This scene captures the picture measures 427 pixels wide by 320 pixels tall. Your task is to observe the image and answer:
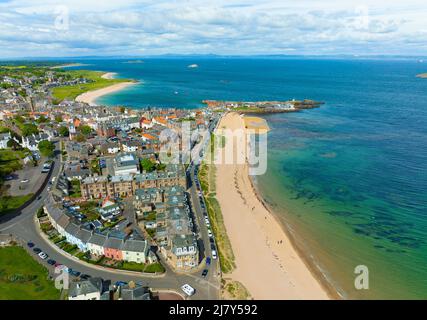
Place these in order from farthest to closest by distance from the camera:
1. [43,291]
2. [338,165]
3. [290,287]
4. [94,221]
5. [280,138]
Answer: [280,138], [338,165], [94,221], [290,287], [43,291]

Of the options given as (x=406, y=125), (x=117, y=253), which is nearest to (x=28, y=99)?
(x=117, y=253)

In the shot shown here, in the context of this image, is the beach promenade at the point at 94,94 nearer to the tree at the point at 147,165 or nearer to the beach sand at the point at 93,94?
the beach sand at the point at 93,94

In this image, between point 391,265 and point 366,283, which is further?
point 391,265

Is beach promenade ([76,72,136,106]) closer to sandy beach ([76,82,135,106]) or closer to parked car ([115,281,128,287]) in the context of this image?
sandy beach ([76,82,135,106])

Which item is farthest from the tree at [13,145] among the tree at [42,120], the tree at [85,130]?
the tree at [42,120]

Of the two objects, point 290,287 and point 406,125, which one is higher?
point 406,125

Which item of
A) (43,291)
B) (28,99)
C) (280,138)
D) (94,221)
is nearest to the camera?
(43,291)
